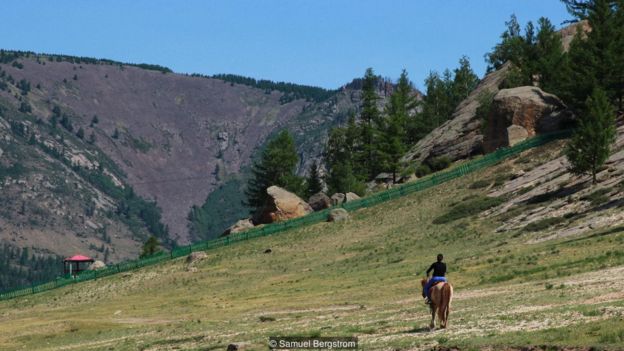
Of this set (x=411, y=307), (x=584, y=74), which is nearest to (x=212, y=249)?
(x=584, y=74)

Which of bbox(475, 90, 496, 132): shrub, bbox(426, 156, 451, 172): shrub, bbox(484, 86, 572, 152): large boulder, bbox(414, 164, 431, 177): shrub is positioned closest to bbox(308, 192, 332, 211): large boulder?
bbox(414, 164, 431, 177): shrub

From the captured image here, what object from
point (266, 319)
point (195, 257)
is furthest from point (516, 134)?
point (266, 319)

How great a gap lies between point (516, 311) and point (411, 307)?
9.32 metres

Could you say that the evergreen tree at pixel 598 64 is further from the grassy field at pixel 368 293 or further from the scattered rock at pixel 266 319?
the scattered rock at pixel 266 319

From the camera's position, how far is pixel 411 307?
43531mm

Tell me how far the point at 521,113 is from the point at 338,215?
22.8m

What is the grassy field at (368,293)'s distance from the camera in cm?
3225

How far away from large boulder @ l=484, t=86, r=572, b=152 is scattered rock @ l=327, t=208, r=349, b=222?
1891 centimetres

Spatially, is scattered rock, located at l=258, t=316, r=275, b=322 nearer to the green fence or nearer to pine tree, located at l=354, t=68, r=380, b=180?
the green fence

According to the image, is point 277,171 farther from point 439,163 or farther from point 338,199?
point 439,163

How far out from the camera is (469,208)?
3442 inches

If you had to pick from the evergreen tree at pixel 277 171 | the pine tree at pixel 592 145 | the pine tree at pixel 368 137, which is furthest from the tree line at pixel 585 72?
the evergreen tree at pixel 277 171

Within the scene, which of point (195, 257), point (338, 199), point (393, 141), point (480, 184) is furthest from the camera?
point (393, 141)

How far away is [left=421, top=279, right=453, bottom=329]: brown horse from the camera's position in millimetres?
31828
